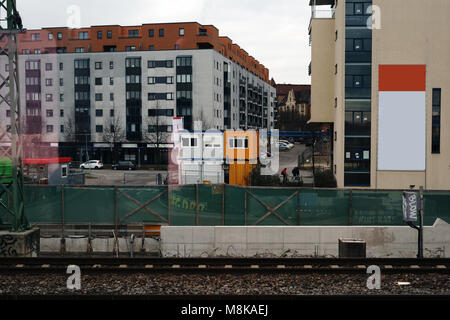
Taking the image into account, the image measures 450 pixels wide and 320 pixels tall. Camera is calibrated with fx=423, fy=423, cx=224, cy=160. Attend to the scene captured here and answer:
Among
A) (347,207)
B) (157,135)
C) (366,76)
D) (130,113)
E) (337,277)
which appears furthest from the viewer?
(130,113)

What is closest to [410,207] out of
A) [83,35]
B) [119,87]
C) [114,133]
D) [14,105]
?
[14,105]

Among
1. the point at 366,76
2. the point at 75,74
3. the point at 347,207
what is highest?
the point at 75,74

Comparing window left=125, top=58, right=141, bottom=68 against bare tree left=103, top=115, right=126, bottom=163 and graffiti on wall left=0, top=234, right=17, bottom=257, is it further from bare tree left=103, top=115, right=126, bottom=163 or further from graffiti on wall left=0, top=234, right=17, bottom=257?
graffiti on wall left=0, top=234, right=17, bottom=257

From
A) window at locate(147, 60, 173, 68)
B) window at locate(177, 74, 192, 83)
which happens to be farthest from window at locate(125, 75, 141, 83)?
window at locate(177, 74, 192, 83)

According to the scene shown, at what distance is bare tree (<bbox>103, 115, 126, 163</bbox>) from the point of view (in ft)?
247

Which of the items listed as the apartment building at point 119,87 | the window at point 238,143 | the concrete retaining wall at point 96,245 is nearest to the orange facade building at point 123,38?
the apartment building at point 119,87

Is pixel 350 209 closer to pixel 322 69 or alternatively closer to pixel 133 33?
pixel 322 69

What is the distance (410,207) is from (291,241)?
13.3ft

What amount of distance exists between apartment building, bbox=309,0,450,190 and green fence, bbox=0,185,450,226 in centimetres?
1795

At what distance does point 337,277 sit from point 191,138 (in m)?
29.6
